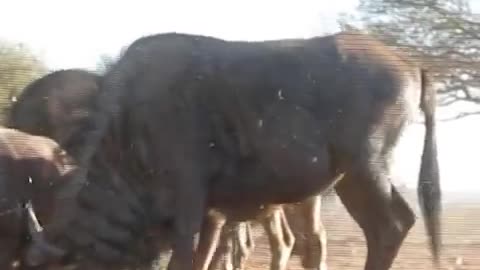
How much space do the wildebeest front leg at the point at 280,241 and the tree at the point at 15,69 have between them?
1021 millimetres

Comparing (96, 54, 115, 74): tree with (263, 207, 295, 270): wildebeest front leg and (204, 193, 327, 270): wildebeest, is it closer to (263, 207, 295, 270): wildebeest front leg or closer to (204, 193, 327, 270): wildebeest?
(204, 193, 327, 270): wildebeest

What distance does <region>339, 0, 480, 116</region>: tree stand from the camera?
3193 millimetres

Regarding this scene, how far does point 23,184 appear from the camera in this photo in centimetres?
344

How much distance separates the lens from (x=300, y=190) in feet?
11.1

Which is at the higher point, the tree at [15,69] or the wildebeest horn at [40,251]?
the tree at [15,69]

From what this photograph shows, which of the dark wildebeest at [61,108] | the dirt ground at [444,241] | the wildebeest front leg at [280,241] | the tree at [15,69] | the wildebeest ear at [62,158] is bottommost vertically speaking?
the wildebeest front leg at [280,241]

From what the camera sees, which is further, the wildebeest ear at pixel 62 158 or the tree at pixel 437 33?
the wildebeest ear at pixel 62 158

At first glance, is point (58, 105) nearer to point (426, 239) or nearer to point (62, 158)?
point (62, 158)

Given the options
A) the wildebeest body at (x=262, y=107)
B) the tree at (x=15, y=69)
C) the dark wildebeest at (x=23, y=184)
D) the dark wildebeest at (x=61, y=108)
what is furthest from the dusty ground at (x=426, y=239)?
the tree at (x=15, y=69)

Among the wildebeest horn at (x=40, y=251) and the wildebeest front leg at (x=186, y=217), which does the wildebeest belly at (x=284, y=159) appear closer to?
the wildebeest front leg at (x=186, y=217)

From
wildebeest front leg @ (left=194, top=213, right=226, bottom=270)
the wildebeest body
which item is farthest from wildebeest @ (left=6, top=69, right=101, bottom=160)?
wildebeest front leg @ (left=194, top=213, right=226, bottom=270)

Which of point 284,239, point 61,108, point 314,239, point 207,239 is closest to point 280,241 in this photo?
point 284,239

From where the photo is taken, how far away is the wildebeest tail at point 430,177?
11.0ft

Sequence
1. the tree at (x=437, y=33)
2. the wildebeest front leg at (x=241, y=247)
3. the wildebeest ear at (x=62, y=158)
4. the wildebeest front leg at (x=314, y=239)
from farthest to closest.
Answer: the wildebeest front leg at (x=241, y=247) → the wildebeest front leg at (x=314, y=239) → the wildebeest ear at (x=62, y=158) → the tree at (x=437, y=33)
